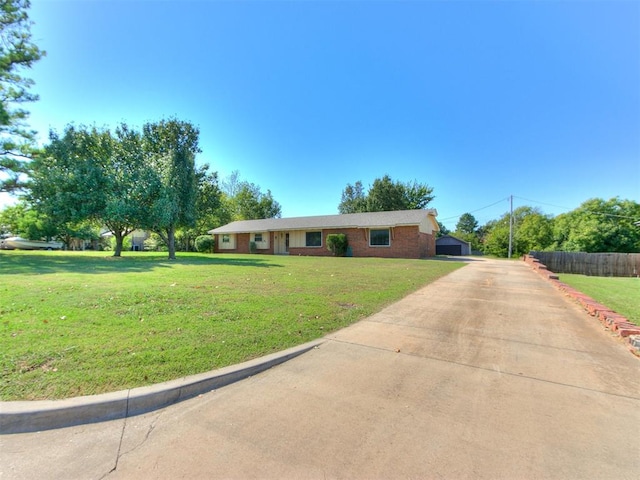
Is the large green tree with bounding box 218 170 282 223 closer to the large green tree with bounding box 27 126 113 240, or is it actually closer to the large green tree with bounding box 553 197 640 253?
the large green tree with bounding box 27 126 113 240

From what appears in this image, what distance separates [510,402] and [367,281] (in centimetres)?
679

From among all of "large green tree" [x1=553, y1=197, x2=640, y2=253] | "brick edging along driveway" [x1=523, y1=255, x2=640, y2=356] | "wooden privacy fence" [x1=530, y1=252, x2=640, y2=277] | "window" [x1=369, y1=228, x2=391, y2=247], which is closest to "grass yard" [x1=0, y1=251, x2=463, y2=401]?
"brick edging along driveway" [x1=523, y1=255, x2=640, y2=356]

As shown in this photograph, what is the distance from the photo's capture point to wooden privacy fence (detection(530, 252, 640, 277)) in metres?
18.5

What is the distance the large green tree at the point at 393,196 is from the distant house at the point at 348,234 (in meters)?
12.7

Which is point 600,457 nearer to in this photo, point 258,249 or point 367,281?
point 367,281

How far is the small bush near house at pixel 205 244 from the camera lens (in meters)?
31.1

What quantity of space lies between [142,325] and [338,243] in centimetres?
1991

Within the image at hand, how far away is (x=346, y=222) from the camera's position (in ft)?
81.4

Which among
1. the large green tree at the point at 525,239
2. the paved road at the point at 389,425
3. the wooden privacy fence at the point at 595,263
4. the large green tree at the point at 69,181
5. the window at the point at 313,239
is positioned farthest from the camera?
the large green tree at the point at 525,239

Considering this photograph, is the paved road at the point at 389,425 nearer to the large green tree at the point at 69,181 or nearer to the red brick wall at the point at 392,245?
the red brick wall at the point at 392,245

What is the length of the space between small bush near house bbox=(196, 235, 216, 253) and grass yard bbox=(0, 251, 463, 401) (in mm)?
23146

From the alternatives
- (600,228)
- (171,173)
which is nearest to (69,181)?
(171,173)

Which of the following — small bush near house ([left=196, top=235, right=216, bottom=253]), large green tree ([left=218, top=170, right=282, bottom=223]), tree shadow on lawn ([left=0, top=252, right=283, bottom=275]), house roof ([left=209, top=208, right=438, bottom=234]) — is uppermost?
large green tree ([left=218, top=170, right=282, bottom=223])

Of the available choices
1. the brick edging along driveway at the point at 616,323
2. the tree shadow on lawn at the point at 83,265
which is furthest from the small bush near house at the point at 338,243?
the brick edging along driveway at the point at 616,323
